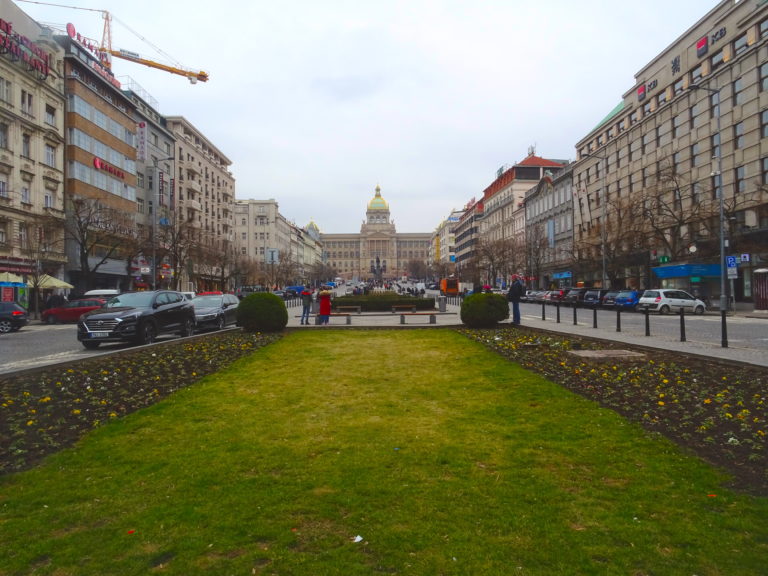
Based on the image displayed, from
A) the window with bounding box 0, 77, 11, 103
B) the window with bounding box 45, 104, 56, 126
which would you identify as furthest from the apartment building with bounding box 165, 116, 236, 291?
the window with bounding box 0, 77, 11, 103

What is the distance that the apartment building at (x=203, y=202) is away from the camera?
56156 millimetres

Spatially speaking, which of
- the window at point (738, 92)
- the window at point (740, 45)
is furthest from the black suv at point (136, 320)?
the window at point (740, 45)

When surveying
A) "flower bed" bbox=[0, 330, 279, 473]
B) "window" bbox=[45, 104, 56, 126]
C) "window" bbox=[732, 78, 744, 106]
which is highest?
"window" bbox=[45, 104, 56, 126]

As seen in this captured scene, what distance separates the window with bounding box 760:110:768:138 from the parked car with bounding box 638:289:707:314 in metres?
11.5

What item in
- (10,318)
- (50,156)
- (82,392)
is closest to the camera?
(82,392)

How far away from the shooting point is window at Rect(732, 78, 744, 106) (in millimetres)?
34828

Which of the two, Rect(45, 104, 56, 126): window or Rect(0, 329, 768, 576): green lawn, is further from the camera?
Rect(45, 104, 56, 126): window

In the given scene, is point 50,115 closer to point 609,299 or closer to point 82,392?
point 82,392

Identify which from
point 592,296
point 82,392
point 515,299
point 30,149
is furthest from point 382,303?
point 30,149

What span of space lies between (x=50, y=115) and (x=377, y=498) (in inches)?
1808

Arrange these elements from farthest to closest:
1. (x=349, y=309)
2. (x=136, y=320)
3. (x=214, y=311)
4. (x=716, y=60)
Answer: (x=716, y=60)
(x=349, y=309)
(x=214, y=311)
(x=136, y=320)

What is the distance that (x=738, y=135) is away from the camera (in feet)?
116

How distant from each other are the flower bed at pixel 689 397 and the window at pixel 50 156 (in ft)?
130

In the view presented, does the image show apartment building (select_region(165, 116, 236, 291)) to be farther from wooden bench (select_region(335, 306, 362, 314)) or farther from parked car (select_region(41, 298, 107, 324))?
wooden bench (select_region(335, 306, 362, 314))
